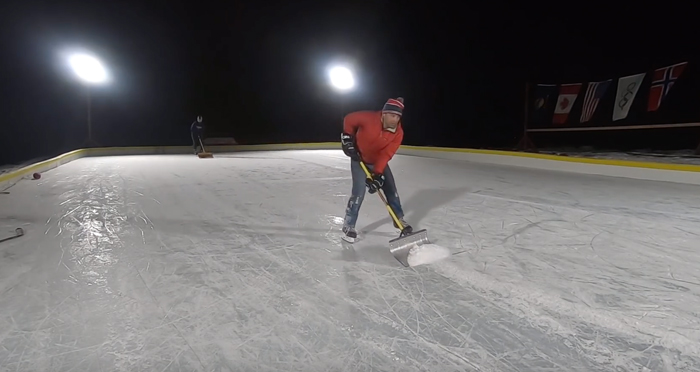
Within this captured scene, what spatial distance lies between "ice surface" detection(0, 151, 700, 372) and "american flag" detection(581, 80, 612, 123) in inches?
232

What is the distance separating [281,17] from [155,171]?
16.2 m

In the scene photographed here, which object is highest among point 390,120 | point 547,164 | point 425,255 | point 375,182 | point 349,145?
point 390,120

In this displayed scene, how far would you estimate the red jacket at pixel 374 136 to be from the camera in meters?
3.15

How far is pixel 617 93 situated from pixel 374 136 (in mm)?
9174

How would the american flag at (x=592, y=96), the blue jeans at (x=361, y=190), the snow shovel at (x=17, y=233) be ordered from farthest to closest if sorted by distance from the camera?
the american flag at (x=592, y=96)
the snow shovel at (x=17, y=233)
the blue jeans at (x=361, y=190)

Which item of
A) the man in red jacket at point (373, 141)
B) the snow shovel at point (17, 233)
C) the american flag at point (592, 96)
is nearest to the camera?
the man in red jacket at point (373, 141)

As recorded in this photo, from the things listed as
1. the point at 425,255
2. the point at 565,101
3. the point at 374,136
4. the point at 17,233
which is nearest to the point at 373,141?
the point at 374,136

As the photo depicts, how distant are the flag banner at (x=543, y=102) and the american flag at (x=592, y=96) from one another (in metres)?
0.88

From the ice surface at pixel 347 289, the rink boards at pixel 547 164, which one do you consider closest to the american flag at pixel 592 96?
the rink boards at pixel 547 164

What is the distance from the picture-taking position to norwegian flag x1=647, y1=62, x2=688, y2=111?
8.50 metres

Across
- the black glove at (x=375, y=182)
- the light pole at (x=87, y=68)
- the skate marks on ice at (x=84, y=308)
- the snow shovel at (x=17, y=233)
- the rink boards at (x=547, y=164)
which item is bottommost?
the skate marks on ice at (x=84, y=308)

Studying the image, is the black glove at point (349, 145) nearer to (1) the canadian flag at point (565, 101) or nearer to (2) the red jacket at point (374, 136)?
(2) the red jacket at point (374, 136)

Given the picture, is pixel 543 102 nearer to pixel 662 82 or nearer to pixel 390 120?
pixel 662 82

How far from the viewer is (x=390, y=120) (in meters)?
3.01
